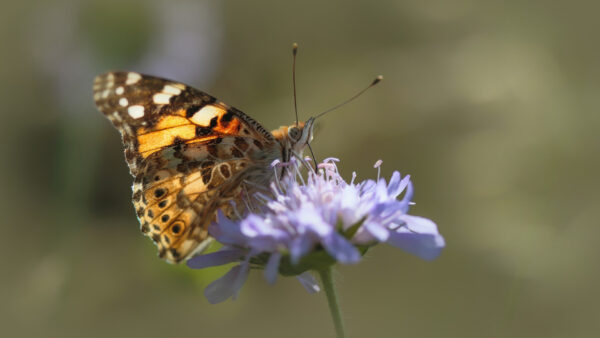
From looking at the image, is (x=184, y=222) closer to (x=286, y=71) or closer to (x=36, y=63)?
(x=286, y=71)

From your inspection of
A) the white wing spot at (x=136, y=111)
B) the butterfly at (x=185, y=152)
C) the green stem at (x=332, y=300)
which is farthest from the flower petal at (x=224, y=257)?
the white wing spot at (x=136, y=111)

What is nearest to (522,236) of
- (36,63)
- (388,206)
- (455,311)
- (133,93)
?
(455,311)

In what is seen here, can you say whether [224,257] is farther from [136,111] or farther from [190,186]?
[136,111]

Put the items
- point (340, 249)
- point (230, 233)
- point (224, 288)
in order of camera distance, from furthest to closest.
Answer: point (224, 288), point (230, 233), point (340, 249)

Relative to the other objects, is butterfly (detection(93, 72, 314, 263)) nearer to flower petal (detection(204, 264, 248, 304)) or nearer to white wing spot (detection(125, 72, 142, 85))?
white wing spot (detection(125, 72, 142, 85))

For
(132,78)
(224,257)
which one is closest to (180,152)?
(132,78)
